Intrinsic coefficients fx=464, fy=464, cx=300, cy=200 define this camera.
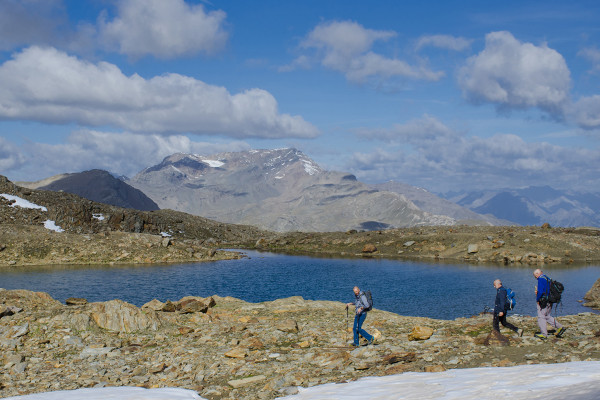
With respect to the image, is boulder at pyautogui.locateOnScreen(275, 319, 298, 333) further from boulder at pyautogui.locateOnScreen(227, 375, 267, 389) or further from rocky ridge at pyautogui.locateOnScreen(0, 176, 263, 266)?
rocky ridge at pyautogui.locateOnScreen(0, 176, 263, 266)

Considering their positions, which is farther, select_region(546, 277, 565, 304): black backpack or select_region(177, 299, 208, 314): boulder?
select_region(177, 299, 208, 314): boulder

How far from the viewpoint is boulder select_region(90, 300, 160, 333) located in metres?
26.5

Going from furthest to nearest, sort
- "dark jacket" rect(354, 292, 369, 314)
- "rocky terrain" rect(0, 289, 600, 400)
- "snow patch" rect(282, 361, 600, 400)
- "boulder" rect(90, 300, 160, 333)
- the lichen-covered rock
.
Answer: the lichen-covered rock
"boulder" rect(90, 300, 160, 333)
"dark jacket" rect(354, 292, 369, 314)
"rocky terrain" rect(0, 289, 600, 400)
"snow patch" rect(282, 361, 600, 400)

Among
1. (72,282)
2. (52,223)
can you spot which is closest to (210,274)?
(72,282)

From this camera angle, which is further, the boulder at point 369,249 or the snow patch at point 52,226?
the boulder at point 369,249

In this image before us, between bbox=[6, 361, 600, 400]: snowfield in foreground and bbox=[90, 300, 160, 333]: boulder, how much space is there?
339 inches

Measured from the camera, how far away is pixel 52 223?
9081 centimetres

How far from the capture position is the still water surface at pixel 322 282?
46.5m

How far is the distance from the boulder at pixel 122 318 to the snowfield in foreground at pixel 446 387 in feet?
28.3

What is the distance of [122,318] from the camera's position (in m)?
27.0

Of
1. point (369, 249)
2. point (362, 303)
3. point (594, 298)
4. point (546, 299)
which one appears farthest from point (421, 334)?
point (369, 249)

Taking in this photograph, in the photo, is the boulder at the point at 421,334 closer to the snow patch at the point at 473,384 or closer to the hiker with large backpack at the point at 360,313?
the hiker with large backpack at the point at 360,313

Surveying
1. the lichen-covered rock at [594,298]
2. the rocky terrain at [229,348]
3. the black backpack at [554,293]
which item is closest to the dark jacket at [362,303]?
the rocky terrain at [229,348]

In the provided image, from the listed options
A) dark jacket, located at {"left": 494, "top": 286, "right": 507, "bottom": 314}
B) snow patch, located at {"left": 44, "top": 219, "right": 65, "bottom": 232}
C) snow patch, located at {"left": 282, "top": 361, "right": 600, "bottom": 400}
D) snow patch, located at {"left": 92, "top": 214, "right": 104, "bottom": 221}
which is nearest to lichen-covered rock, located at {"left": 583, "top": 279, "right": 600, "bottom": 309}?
dark jacket, located at {"left": 494, "top": 286, "right": 507, "bottom": 314}
